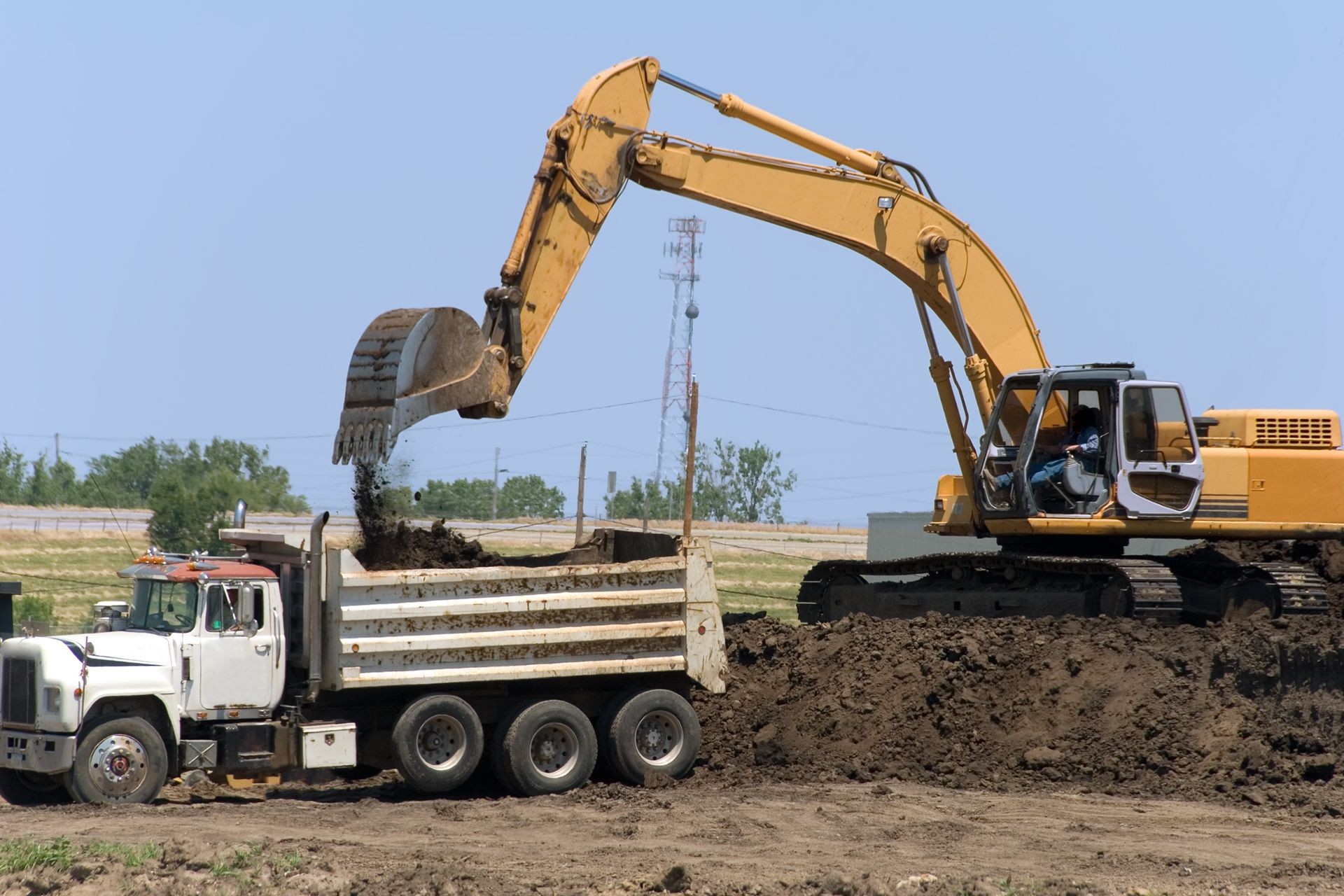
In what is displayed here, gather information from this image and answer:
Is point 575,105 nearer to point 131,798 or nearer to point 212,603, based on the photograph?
point 212,603

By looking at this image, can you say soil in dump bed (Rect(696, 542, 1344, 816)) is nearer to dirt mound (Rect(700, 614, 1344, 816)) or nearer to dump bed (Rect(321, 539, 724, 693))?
dirt mound (Rect(700, 614, 1344, 816))

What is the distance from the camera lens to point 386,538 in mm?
14547

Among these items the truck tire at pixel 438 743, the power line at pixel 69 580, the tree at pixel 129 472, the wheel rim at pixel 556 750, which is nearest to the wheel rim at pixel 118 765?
the truck tire at pixel 438 743

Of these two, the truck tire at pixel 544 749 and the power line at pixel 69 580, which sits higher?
the power line at pixel 69 580

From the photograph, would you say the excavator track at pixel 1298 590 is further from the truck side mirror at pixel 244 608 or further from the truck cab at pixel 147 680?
the truck side mirror at pixel 244 608

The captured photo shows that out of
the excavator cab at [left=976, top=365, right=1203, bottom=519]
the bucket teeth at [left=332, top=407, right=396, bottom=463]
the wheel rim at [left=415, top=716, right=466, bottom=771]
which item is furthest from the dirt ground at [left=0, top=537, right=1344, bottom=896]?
the bucket teeth at [left=332, top=407, right=396, bottom=463]

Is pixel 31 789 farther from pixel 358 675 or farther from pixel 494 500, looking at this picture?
pixel 494 500

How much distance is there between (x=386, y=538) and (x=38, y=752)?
→ 358 cm

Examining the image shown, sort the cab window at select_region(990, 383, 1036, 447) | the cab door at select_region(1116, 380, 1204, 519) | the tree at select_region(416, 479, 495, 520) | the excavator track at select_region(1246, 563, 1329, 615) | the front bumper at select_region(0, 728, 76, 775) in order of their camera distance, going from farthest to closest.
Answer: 1. the tree at select_region(416, 479, 495, 520)
2. the cab window at select_region(990, 383, 1036, 447)
3. the cab door at select_region(1116, 380, 1204, 519)
4. the excavator track at select_region(1246, 563, 1329, 615)
5. the front bumper at select_region(0, 728, 76, 775)

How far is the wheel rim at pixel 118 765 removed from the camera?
478 inches

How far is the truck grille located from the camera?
12219 mm

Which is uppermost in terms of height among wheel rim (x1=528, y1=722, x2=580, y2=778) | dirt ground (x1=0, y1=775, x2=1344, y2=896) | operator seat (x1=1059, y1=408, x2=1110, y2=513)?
operator seat (x1=1059, y1=408, x2=1110, y2=513)

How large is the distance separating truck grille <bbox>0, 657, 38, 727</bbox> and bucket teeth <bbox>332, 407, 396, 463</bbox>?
9.66 feet

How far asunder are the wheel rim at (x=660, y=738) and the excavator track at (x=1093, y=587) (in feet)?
12.8
